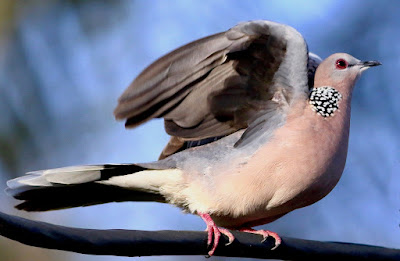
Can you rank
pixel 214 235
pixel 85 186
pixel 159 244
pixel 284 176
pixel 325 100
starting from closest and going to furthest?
pixel 159 244
pixel 214 235
pixel 284 176
pixel 85 186
pixel 325 100

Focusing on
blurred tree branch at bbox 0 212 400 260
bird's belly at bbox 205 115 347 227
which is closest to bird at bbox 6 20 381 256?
bird's belly at bbox 205 115 347 227

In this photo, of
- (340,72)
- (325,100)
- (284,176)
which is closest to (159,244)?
(284,176)

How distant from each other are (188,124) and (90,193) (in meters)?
0.73

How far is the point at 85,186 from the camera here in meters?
4.51

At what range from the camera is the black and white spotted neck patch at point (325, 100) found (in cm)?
462

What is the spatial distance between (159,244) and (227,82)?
183 centimetres

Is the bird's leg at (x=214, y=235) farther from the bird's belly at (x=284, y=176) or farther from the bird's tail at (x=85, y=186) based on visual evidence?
the bird's tail at (x=85, y=186)

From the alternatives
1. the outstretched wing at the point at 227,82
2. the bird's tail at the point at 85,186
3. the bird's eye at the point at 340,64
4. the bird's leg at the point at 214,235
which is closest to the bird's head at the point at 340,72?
the bird's eye at the point at 340,64

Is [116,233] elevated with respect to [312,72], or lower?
lower

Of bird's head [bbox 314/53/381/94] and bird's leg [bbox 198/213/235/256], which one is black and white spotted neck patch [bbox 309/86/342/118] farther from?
bird's leg [bbox 198/213/235/256]

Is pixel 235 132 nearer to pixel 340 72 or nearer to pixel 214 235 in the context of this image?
pixel 340 72

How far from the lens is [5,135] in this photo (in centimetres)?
668

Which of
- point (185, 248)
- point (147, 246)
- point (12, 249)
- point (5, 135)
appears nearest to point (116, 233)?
point (147, 246)

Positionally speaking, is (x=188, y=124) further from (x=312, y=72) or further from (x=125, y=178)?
(x=312, y=72)
